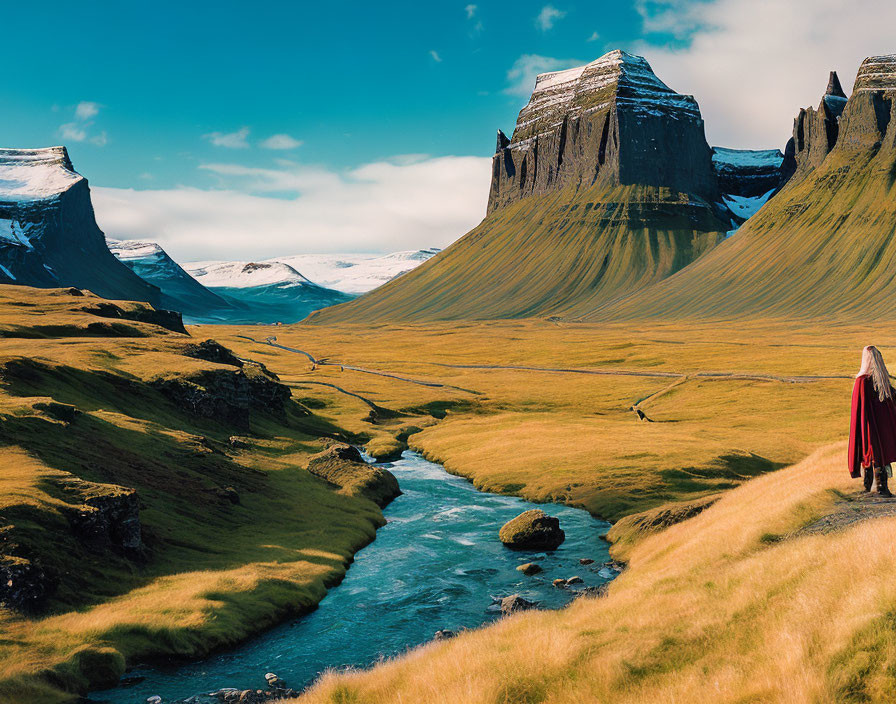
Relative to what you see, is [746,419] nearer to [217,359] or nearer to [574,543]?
[574,543]

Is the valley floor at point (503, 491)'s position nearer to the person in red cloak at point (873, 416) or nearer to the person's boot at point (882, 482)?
the person's boot at point (882, 482)

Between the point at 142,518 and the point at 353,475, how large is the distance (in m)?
24.5

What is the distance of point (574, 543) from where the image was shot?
158 ft

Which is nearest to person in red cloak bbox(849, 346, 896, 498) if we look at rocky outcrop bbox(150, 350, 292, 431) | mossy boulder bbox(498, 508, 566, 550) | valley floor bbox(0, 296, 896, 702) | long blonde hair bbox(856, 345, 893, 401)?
long blonde hair bbox(856, 345, 893, 401)

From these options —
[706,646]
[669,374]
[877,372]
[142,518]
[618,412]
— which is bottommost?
[618,412]

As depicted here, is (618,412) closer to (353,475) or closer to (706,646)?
(353,475)

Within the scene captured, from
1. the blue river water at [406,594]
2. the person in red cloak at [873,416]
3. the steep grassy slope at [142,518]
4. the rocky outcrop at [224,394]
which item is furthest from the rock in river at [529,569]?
the rocky outcrop at [224,394]

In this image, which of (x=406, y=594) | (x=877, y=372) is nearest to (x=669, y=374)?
(x=406, y=594)

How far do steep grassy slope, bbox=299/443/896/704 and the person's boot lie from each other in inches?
178

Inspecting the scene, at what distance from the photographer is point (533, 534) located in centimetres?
4703

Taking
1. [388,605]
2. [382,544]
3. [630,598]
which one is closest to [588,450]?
[382,544]

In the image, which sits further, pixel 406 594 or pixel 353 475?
pixel 353 475

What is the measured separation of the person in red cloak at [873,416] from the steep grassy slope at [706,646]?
3.80 m

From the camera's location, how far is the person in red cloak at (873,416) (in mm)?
24844
